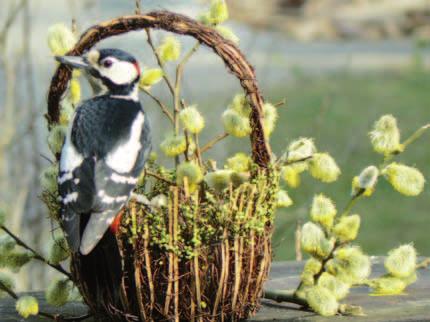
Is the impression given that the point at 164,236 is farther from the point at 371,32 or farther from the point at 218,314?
the point at 371,32

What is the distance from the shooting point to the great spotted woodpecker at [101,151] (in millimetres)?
1612

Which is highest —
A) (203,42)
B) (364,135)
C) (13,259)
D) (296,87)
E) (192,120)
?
(296,87)

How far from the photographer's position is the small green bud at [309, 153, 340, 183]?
1.72m

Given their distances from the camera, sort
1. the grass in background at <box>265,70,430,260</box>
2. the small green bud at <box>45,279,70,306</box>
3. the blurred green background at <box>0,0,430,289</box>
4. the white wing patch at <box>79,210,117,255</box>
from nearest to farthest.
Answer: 1. the white wing patch at <box>79,210,117,255</box>
2. the small green bud at <box>45,279,70,306</box>
3. the blurred green background at <box>0,0,430,289</box>
4. the grass in background at <box>265,70,430,260</box>

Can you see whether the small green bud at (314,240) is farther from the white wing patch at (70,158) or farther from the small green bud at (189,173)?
the white wing patch at (70,158)

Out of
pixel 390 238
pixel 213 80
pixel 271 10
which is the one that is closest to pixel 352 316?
pixel 390 238

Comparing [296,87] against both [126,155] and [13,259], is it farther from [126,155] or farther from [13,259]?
[126,155]

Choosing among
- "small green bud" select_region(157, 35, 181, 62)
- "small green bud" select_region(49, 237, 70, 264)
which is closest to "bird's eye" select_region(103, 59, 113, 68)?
"small green bud" select_region(157, 35, 181, 62)

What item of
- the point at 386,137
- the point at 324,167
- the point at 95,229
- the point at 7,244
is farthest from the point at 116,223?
the point at 386,137

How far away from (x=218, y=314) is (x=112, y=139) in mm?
344

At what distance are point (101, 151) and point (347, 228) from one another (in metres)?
0.42

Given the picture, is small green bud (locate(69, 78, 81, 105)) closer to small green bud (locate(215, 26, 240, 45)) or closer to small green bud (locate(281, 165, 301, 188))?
small green bud (locate(215, 26, 240, 45))

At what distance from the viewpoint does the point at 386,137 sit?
172 cm

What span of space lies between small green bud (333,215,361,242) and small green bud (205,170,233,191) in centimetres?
20
